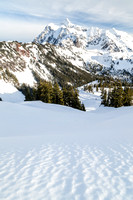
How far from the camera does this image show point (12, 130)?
44.5 feet

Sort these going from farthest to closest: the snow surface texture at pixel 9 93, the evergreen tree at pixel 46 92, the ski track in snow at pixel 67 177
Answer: the snow surface texture at pixel 9 93
the evergreen tree at pixel 46 92
the ski track in snow at pixel 67 177

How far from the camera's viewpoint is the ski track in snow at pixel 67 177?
11.3ft

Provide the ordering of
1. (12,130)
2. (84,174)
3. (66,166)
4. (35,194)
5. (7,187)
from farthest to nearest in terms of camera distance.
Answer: (12,130) < (66,166) < (84,174) < (7,187) < (35,194)

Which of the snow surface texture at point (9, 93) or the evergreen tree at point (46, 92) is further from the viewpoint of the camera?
the snow surface texture at point (9, 93)

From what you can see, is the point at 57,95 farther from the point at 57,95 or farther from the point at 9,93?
the point at 9,93

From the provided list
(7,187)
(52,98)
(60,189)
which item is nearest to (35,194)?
(60,189)

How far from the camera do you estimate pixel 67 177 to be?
4348 millimetres

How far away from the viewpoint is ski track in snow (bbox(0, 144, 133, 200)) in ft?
11.3

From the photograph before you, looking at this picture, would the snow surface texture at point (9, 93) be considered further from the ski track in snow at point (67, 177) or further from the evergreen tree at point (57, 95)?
the ski track in snow at point (67, 177)

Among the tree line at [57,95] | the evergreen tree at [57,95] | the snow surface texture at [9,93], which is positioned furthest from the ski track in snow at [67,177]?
the snow surface texture at [9,93]

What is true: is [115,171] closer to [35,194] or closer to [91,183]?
[91,183]

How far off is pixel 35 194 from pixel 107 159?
11.8ft

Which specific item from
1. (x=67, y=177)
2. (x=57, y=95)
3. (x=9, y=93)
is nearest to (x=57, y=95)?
(x=57, y=95)

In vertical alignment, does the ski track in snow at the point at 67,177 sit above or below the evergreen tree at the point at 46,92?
below
